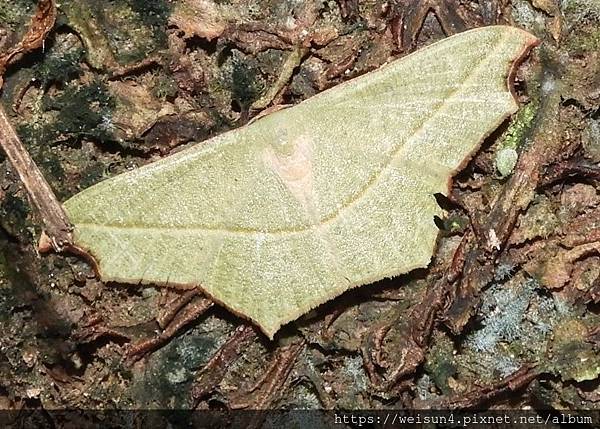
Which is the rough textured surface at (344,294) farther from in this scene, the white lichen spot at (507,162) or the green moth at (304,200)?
the green moth at (304,200)

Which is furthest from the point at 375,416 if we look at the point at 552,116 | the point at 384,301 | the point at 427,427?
the point at 552,116

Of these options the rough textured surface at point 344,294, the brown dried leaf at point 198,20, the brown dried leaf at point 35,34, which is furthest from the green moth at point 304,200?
the brown dried leaf at point 35,34

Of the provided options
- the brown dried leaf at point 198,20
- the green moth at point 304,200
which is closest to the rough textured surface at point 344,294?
the brown dried leaf at point 198,20

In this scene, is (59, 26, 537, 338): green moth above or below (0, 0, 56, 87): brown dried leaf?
below

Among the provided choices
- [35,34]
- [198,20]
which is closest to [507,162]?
[198,20]

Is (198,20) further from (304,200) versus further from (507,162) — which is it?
(507,162)

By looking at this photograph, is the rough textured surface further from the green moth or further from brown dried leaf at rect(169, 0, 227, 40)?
the green moth

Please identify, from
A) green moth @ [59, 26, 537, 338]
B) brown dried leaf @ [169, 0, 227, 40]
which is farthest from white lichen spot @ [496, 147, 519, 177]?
brown dried leaf @ [169, 0, 227, 40]

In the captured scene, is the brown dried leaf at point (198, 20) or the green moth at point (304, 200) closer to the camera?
the green moth at point (304, 200)

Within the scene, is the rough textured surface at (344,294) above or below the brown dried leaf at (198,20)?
below
